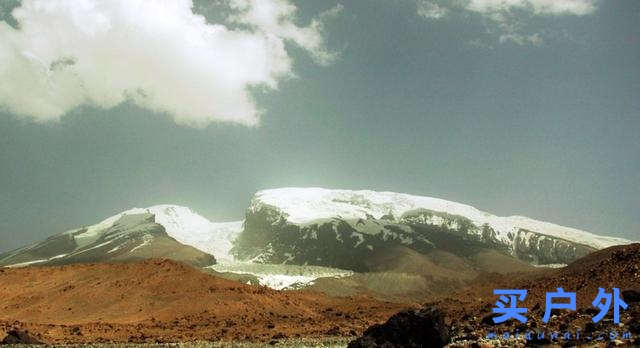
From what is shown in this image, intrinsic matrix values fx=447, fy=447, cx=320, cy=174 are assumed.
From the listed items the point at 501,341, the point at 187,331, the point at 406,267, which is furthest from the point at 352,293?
the point at 501,341

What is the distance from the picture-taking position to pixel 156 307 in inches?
1602

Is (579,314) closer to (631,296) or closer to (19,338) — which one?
(631,296)

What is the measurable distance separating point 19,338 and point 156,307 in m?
13.8

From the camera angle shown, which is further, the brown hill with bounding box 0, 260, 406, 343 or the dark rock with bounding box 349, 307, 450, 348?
the brown hill with bounding box 0, 260, 406, 343

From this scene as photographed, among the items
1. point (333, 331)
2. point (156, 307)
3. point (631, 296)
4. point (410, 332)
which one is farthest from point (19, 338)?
point (631, 296)

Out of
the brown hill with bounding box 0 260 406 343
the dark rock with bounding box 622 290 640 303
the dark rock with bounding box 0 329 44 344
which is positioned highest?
the dark rock with bounding box 622 290 640 303

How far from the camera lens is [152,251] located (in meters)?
190

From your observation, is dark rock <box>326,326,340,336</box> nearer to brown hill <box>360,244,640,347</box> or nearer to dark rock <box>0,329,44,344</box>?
brown hill <box>360,244,640,347</box>

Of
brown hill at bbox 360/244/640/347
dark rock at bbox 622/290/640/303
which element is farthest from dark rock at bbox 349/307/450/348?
dark rock at bbox 622/290/640/303

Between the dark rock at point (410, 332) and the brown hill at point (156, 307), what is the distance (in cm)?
1324

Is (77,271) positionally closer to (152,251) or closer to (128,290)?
(128,290)

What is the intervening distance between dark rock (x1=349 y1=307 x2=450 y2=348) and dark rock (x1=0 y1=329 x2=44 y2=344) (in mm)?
22204

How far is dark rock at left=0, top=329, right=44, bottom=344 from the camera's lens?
89.6 feet

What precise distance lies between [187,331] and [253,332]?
15.9ft
